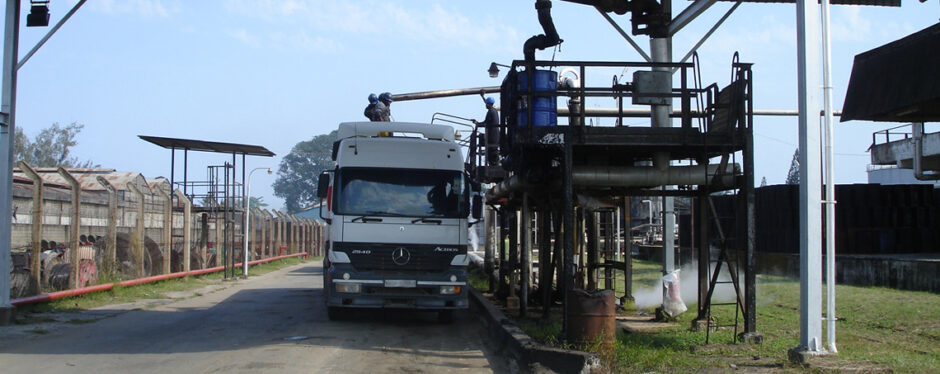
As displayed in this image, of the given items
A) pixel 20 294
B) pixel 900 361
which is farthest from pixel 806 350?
pixel 20 294

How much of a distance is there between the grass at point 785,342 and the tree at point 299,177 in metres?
116

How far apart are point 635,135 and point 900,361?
12.4ft

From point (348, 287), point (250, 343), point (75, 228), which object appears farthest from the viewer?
point (75, 228)

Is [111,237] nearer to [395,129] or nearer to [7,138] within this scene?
[7,138]

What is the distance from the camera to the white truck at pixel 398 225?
12438mm

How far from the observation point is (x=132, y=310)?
14.8m

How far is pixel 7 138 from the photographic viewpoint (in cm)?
1223

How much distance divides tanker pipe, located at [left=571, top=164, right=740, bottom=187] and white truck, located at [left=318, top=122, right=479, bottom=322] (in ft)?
10.6

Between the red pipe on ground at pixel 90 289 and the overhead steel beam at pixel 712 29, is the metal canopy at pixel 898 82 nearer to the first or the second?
the overhead steel beam at pixel 712 29

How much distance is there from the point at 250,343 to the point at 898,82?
9328 mm

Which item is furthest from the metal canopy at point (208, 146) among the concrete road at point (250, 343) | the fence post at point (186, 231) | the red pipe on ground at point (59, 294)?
the concrete road at point (250, 343)

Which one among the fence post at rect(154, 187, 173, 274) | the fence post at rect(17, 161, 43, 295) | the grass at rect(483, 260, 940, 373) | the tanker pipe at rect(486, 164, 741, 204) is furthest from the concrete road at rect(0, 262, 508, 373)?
the fence post at rect(154, 187, 173, 274)

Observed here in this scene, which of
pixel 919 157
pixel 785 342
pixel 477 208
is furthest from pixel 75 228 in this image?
pixel 919 157

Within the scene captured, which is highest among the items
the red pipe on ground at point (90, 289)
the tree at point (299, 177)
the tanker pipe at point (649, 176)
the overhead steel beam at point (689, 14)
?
the tree at point (299, 177)
